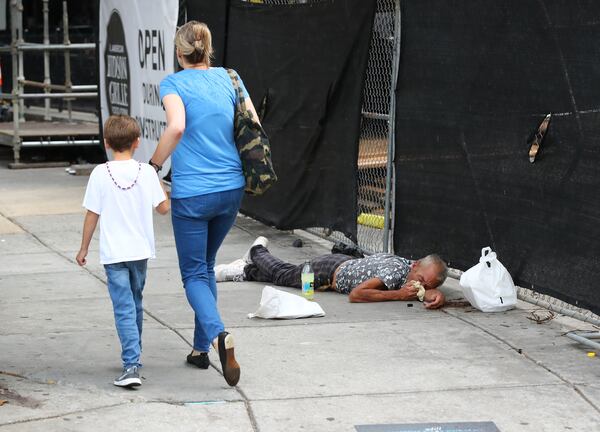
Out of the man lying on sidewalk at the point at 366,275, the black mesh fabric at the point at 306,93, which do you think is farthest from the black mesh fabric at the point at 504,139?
the black mesh fabric at the point at 306,93

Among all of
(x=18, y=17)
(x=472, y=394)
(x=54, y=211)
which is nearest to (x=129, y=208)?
(x=472, y=394)

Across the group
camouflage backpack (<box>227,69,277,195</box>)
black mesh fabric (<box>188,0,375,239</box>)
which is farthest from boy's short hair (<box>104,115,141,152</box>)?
black mesh fabric (<box>188,0,375,239</box>)

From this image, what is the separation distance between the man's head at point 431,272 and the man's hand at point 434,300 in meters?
0.14

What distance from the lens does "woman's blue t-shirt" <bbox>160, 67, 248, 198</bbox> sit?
5.68 meters

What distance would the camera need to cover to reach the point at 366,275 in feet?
25.7

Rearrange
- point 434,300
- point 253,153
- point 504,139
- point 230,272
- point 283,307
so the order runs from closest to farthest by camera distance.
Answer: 1. point 253,153
2. point 504,139
3. point 283,307
4. point 434,300
5. point 230,272

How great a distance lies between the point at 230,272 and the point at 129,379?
3.00 meters

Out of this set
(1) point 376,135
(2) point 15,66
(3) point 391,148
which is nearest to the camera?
(3) point 391,148

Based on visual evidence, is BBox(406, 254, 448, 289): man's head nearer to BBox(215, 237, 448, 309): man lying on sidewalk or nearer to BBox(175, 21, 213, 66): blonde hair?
BBox(215, 237, 448, 309): man lying on sidewalk

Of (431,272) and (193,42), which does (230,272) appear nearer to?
(431,272)

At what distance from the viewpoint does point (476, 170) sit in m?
7.33

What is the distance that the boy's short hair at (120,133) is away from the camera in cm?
555

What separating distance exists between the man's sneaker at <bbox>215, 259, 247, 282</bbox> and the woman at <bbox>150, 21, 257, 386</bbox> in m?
2.68

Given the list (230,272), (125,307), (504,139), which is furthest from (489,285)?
(125,307)
